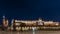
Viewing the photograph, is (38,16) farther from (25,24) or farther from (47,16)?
(25,24)

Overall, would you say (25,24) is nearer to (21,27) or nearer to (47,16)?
(21,27)

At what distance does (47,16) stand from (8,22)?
218cm

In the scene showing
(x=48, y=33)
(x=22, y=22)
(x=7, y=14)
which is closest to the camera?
(x=48, y=33)

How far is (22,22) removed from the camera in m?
7.88

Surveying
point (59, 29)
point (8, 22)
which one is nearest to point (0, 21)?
point (8, 22)

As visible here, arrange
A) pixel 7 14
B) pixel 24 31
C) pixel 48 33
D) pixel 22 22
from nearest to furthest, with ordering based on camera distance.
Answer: pixel 48 33 → pixel 24 31 → pixel 22 22 → pixel 7 14

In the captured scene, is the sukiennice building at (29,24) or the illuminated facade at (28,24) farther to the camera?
the illuminated facade at (28,24)

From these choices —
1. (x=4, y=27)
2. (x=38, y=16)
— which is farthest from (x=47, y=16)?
(x=4, y=27)

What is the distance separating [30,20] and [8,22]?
0.96 meters

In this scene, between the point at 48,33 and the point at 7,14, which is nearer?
the point at 48,33

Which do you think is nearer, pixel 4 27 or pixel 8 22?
pixel 4 27

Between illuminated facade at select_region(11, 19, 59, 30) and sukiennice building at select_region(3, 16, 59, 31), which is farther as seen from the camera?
illuminated facade at select_region(11, 19, 59, 30)

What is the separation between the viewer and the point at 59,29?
754cm

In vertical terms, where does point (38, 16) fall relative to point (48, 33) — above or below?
above
